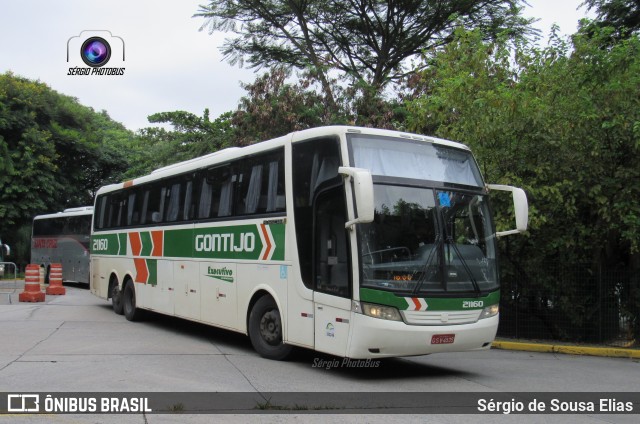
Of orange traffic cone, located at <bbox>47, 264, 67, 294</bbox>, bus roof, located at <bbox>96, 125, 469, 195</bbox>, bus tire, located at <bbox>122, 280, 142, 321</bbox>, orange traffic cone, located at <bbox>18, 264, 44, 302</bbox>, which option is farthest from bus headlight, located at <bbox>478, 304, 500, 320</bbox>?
orange traffic cone, located at <bbox>47, 264, 67, 294</bbox>

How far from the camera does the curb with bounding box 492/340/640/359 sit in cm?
1288

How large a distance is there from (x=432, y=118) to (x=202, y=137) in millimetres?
15047

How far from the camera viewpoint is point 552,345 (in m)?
13.2

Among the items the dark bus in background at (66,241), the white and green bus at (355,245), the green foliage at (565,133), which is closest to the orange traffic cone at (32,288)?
the dark bus in background at (66,241)

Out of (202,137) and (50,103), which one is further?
(50,103)

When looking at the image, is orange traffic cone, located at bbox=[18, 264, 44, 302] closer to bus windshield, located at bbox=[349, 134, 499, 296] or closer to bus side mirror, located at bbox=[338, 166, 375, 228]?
bus windshield, located at bbox=[349, 134, 499, 296]

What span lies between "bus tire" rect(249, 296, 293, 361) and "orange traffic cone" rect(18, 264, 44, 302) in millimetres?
12021

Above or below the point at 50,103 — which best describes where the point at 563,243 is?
below

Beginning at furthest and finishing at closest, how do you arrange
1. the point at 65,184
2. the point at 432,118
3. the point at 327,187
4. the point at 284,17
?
the point at 65,184, the point at 284,17, the point at 432,118, the point at 327,187

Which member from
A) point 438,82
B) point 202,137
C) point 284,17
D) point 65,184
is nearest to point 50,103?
point 65,184

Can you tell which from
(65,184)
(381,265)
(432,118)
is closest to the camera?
(381,265)

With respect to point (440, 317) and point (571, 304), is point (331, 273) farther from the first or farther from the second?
point (571, 304)

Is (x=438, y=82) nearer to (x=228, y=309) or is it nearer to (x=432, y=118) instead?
(x=432, y=118)

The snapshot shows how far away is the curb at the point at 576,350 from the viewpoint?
42.2 feet
